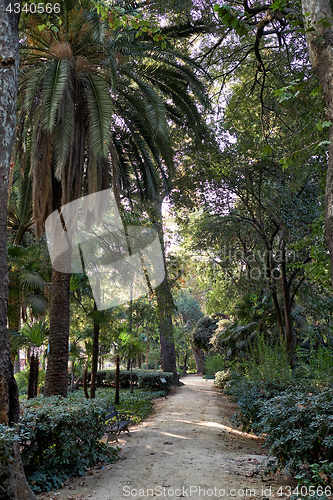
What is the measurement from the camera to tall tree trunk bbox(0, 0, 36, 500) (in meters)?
3.92

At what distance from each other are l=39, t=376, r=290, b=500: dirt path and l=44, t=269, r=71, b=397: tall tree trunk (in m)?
1.85

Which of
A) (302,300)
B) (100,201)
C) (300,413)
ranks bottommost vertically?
(300,413)

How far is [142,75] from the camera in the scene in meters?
8.58

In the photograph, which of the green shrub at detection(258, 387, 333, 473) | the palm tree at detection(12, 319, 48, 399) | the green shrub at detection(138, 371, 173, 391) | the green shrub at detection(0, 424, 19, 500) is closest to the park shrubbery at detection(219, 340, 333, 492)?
the green shrub at detection(258, 387, 333, 473)

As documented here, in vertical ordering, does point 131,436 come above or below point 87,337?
below

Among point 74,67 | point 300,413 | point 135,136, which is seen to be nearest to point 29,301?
point 135,136

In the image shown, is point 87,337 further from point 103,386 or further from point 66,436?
point 66,436

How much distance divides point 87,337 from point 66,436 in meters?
12.5

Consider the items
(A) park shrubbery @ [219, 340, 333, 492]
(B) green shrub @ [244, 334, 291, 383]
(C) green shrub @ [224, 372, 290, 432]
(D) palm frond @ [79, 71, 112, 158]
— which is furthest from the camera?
(B) green shrub @ [244, 334, 291, 383]

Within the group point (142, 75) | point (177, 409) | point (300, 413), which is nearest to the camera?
point (300, 413)

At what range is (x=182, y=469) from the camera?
5293mm

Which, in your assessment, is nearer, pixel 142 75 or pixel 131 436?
pixel 131 436

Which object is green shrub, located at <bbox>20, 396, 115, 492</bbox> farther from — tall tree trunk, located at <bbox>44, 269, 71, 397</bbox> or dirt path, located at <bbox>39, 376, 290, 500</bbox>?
tall tree trunk, located at <bbox>44, 269, 71, 397</bbox>

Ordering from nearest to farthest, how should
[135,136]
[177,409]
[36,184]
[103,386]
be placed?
1. [36,184]
2. [135,136]
3. [177,409]
4. [103,386]
